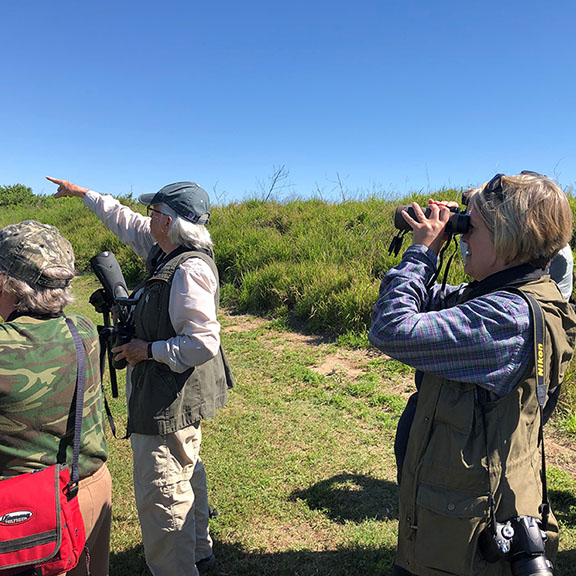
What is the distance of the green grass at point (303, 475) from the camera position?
2.94 meters

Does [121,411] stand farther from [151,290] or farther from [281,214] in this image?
[281,214]

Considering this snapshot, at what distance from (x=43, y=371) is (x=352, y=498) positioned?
2.52 m

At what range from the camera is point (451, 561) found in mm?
1446

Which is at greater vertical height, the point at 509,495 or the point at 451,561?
the point at 509,495

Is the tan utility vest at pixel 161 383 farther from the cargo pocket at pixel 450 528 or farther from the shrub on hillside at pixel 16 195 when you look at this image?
the shrub on hillside at pixel 16 195

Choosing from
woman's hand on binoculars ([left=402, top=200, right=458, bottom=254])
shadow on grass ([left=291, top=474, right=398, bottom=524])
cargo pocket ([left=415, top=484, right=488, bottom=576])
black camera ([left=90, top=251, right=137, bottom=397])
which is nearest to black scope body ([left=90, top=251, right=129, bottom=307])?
black camera ([left=90, top=251, right=137, bottom=397])

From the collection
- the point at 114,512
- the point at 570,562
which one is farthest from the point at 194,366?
the point at 570,562

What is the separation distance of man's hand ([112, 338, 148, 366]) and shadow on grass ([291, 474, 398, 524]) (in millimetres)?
1817

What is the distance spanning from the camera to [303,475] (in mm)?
3771

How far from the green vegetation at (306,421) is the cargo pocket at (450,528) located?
1555 millimetres

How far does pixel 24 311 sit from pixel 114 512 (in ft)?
7.24

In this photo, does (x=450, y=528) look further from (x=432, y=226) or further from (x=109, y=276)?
(x=109, y=276)

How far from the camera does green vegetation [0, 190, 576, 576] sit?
3.03 m

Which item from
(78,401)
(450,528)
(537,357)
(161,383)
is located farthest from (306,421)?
(537,357)
